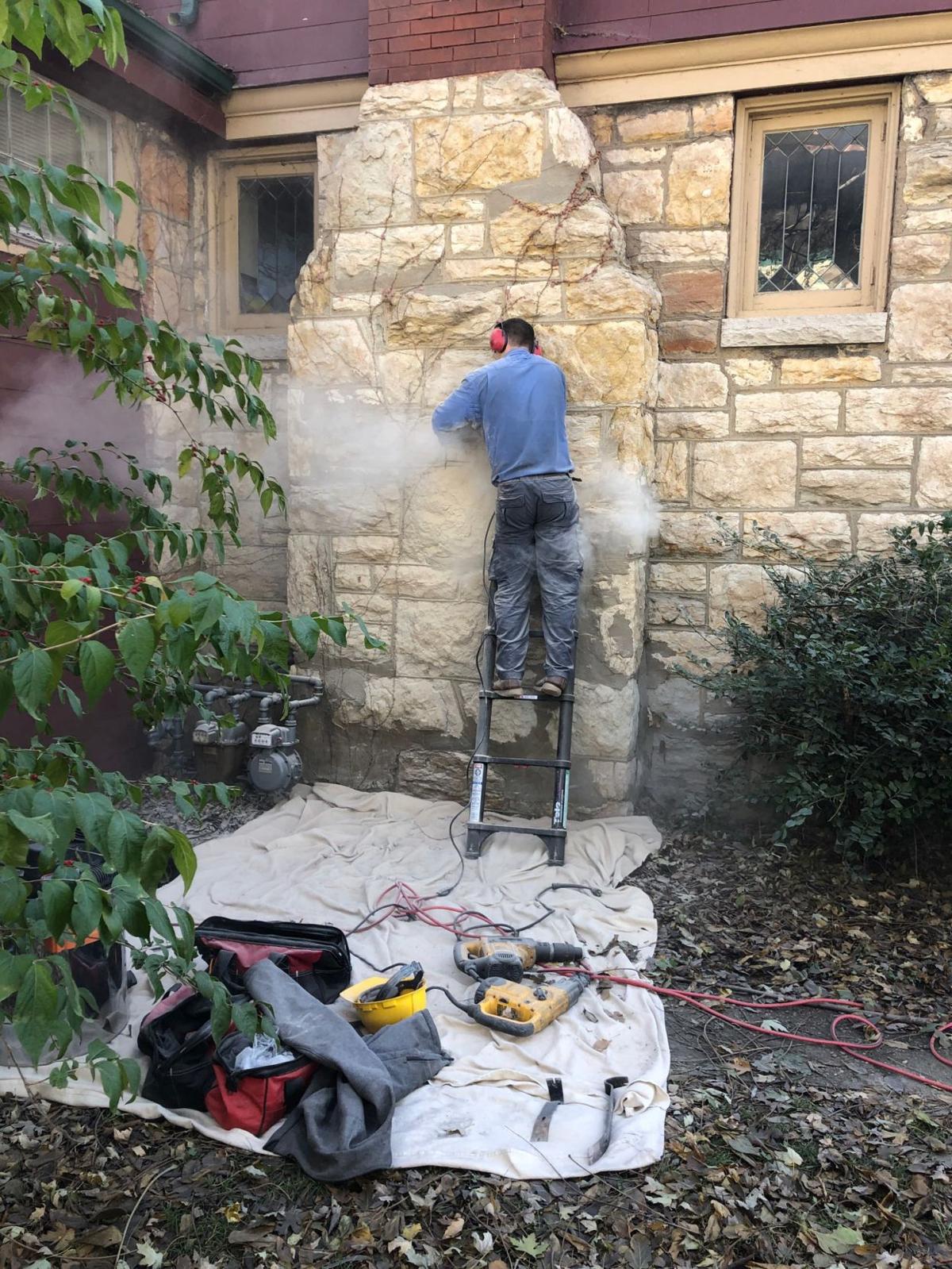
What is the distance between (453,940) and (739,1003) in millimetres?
1168

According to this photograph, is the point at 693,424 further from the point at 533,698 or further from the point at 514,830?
the point at 514,830

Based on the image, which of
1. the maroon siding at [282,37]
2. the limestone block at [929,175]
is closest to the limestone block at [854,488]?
the limestone block at [929,175]

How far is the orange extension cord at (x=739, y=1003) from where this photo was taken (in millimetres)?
3277

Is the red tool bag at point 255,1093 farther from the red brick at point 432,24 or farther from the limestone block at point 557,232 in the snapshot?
the red brick at point 432,24

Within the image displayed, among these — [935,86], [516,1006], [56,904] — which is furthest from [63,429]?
[935,86]

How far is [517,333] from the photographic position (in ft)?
16.4

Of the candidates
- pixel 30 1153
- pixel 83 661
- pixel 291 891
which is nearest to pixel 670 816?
pixel 291 891

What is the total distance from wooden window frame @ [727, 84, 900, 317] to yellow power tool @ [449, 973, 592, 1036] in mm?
3721

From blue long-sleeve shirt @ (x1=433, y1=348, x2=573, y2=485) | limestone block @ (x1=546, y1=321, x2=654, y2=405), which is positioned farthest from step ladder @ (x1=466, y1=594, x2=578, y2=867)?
limestone block @ (x1=546, y1=321, x2=654, y2=405)

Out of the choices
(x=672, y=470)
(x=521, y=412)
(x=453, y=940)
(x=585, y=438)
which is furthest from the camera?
(x=672, y=470)

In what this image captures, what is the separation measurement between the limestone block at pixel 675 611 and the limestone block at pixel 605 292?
1.53 metres

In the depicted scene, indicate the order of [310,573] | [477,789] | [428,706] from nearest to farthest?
[477,789] → [428,706] → [310,573]

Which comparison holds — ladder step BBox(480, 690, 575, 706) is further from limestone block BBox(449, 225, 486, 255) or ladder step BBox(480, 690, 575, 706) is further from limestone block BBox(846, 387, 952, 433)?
limestone block BBox(449, 225, 486, 255)

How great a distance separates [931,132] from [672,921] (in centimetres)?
407
